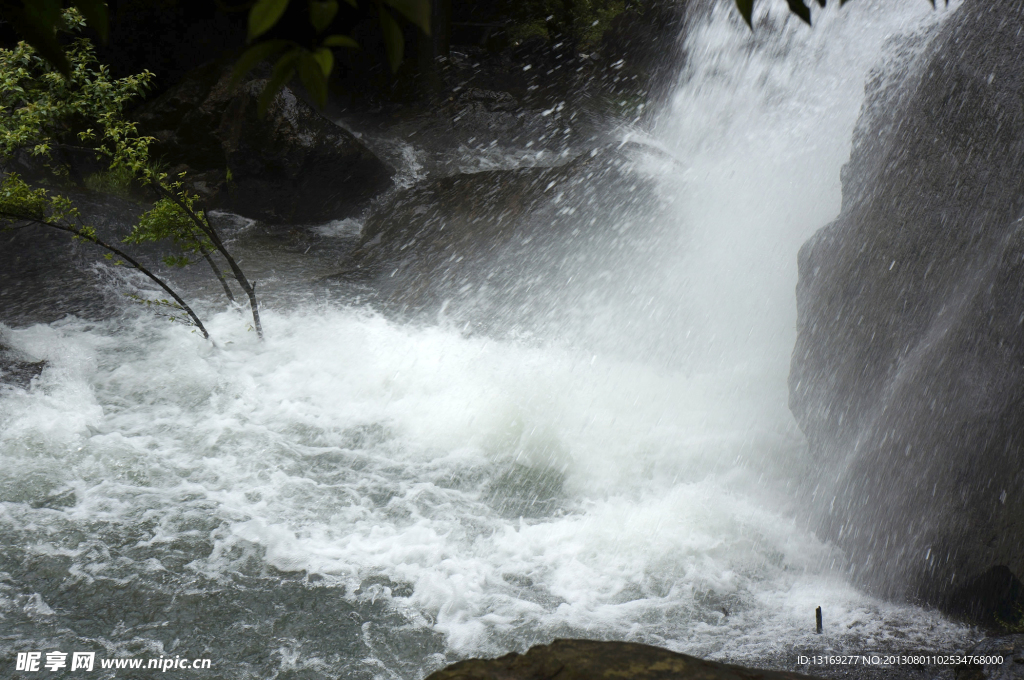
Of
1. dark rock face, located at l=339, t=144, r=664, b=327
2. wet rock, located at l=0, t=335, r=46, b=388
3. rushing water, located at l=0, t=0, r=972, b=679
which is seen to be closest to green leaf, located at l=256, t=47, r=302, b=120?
rushing water, located at l=0, t=0, r=972, b=679

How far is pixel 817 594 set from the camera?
5.48 meters

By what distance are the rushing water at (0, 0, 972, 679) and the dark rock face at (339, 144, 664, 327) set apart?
42cm

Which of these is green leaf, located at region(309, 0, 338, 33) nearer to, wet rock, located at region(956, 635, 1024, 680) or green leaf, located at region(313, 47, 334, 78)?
green leaf, located at region(313, 47, 334, 78)

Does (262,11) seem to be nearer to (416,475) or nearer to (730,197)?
(416,475)

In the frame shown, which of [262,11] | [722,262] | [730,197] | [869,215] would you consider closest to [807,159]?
[730,197]

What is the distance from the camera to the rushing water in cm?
502

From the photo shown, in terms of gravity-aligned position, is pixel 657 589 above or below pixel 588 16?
below

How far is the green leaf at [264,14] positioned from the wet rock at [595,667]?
2.10m

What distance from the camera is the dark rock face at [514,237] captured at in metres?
10.0

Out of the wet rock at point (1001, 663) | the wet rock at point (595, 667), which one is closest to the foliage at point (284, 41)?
the wet rock at point (595, 667)

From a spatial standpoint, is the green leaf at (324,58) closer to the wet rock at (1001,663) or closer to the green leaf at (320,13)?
the green leaf at (320,13)

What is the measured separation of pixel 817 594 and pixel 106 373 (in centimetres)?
765

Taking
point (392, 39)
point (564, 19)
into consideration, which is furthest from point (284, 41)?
point (564, 19)

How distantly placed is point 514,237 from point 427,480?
4943mm
